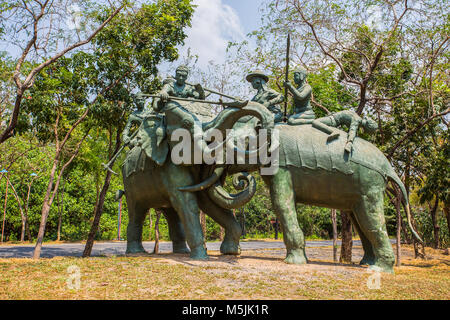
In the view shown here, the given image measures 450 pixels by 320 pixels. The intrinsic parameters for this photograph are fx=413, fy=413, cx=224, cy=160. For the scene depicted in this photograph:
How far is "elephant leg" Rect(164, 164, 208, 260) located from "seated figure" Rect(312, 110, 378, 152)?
2.84 m

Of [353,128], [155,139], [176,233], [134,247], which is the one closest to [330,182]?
[353,128]

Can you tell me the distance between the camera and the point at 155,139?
8594 millimetres

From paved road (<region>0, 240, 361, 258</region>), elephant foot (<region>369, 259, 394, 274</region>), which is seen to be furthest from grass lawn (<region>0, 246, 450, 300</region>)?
paved road (<region>0, 240, 361, 258</region>)

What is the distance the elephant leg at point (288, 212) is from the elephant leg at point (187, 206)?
1.67 m

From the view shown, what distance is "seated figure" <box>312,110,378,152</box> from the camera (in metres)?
7.86

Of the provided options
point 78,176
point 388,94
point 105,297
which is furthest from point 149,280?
point 78,176

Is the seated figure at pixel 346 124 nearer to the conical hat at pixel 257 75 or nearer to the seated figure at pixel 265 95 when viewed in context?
the seated figure at pixel 265 95

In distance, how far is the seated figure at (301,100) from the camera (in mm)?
8352

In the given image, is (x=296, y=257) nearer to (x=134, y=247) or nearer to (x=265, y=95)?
(x=265, y=95)

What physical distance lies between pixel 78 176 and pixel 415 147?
2003 cm

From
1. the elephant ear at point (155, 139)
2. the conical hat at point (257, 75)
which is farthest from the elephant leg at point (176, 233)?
the conical hat at point (257, 75)

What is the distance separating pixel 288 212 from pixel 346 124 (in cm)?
211
